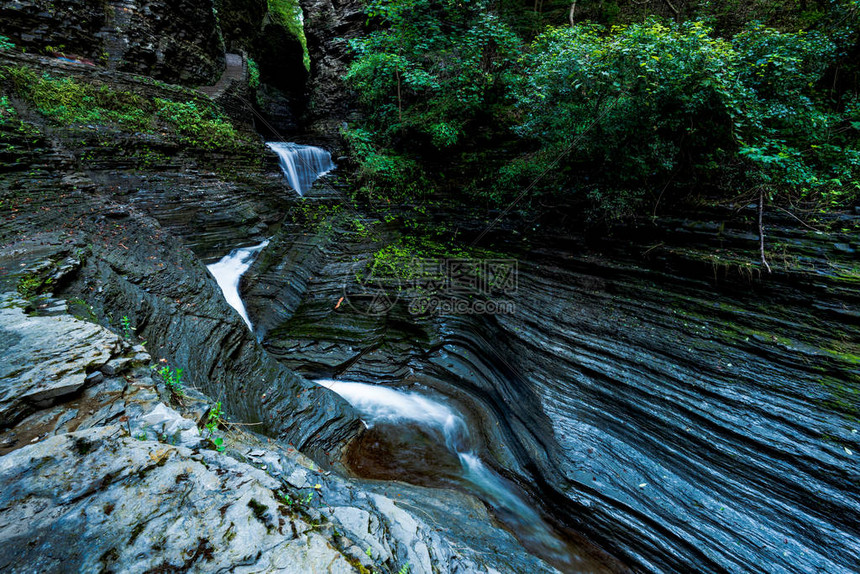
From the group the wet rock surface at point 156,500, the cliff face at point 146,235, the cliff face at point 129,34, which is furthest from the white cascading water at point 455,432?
the cliff face at point 129,34

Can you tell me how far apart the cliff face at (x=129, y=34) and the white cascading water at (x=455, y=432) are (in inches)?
396

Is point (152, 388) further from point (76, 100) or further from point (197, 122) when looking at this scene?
point (197, 122)

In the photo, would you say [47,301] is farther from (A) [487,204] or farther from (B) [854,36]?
(B) [854,36]

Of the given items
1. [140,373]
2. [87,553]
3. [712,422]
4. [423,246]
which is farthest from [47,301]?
[712,422]

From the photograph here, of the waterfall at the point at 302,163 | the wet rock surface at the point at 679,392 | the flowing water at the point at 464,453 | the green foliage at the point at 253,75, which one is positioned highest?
the green foliage at the point at 253,75

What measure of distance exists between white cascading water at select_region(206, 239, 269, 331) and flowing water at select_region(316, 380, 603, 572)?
9.02 feet

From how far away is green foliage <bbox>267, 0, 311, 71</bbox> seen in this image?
47.9ft

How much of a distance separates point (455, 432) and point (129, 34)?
522 inches

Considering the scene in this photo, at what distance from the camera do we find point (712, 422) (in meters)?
3.81

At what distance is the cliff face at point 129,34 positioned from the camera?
21.5 ft

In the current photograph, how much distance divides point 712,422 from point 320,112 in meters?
14.8

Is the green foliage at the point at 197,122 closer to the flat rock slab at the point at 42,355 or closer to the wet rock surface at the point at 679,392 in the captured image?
the wet rock surface at the point at 679,392

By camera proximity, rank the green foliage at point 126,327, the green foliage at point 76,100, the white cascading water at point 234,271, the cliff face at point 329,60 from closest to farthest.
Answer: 1. the green foliage at point 126,327
2. the green foliage at point 76,100
3. the white cascading water at point 234,271
4. the cliff face at point 329,60

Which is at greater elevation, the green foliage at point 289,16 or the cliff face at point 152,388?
the green foliage at point 289,16
